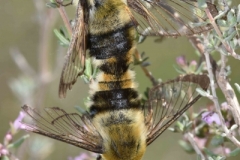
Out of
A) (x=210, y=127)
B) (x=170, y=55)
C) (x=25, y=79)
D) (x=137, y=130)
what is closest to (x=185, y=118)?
(x=210, y=127)

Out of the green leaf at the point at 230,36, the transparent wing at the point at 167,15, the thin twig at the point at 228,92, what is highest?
the transparent wing at the point at 167,15

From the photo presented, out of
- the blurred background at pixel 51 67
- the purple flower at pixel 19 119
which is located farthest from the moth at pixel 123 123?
the blurred background at pixel 51 67

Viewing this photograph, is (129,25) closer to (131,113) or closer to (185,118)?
(131,113)

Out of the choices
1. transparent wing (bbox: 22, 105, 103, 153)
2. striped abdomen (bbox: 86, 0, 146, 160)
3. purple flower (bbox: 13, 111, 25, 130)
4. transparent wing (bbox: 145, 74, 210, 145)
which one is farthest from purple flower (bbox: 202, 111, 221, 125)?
purple flower (bbox: 13, 111, 25, 130)

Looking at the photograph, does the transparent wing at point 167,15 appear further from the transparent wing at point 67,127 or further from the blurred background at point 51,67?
the blurred background at point 51,67

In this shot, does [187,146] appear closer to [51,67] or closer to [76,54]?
[76,54]
